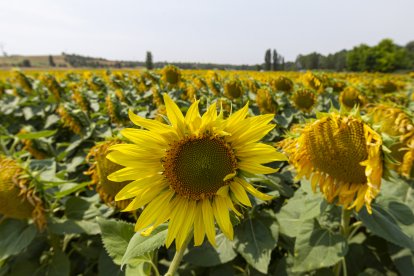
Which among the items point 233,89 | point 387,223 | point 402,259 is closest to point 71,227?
point 387,223

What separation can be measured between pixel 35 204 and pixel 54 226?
250 millimetres

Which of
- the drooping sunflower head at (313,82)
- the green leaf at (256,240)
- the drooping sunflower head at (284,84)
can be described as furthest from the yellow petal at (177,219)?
the drooping sunflower head at (313,82)

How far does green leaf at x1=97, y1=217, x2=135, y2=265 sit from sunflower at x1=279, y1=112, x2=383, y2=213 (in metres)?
1.12

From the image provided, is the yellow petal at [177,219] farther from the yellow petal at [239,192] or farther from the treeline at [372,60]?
A: the treeline at [372,60]

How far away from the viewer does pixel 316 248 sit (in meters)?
1.97

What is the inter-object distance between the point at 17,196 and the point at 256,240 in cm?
166

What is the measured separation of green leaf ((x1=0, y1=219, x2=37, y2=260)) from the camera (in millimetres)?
2070

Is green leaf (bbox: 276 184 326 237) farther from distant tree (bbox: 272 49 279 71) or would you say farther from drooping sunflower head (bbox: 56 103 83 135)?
distant tree (bbox: 272 49 279 71)

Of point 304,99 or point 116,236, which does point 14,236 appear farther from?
point 304,99

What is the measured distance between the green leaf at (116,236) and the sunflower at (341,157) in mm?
1117

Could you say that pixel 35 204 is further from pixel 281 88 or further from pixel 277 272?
pixel 281 88

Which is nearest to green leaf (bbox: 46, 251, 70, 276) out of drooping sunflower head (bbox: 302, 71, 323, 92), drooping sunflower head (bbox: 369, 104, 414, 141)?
drooping sunflower head (bbox: 369, 104, 414, 141)

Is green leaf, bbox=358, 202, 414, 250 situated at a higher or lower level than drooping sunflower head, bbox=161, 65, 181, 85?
lower

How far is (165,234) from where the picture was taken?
120cm
